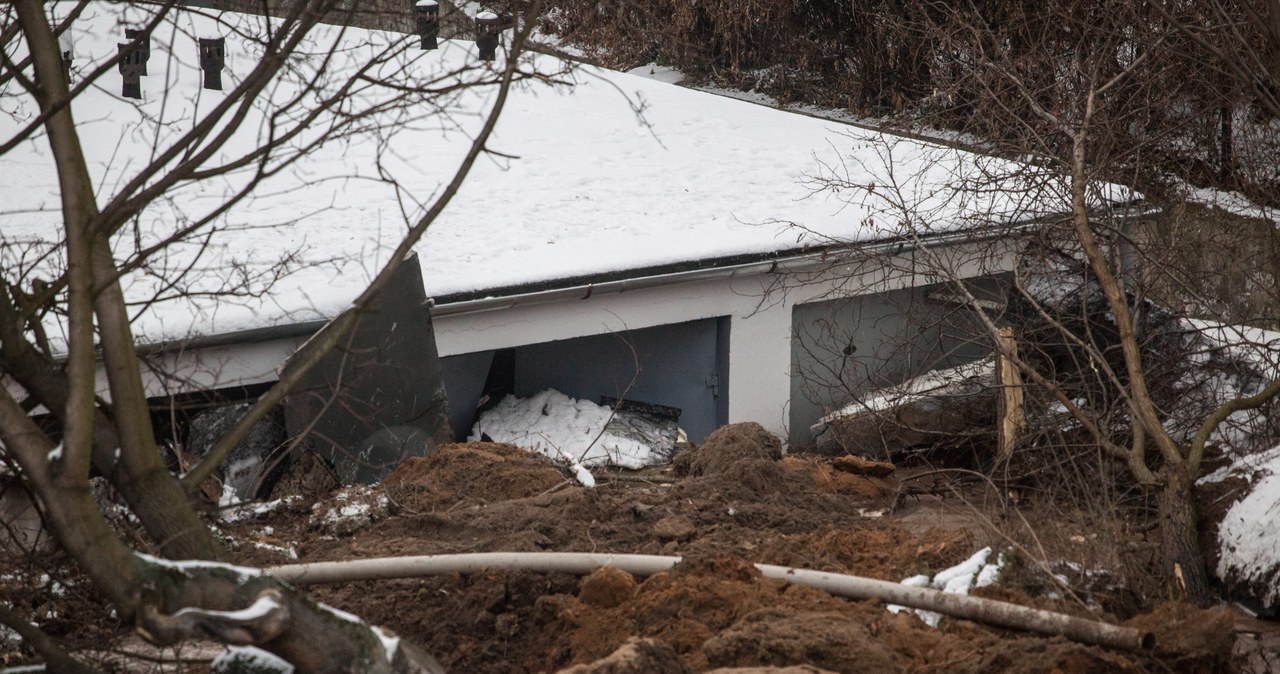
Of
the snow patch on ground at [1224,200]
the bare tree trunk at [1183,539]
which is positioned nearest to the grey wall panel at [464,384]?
the bare tree trunk at [1183,539]

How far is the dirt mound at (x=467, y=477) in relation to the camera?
684cm

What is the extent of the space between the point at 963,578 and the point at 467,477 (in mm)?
3347

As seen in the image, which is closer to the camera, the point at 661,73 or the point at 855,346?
the point at 855,346

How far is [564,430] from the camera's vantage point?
372 inches

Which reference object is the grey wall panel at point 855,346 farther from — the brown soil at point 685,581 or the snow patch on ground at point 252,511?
the snow patch on ground at point 252,511

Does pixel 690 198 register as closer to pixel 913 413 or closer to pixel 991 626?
pixel 913 413

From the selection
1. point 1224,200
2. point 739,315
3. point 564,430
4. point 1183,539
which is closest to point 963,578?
point 1183,539

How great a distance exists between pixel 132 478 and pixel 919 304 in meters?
8.54

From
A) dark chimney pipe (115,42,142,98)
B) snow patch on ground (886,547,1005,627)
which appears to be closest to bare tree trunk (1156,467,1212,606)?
snow patch on ground (886,547,1005,627)

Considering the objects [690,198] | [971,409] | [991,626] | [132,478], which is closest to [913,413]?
[971,409]

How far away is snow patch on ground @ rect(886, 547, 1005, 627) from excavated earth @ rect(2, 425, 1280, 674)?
0.07m

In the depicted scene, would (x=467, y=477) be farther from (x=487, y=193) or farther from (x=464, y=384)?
(x=487, y=193)

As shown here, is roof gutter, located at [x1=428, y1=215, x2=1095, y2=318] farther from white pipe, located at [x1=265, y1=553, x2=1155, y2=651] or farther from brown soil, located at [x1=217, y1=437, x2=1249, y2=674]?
white pipe, located at [x1=265, y1=553, x2=1155, y2=651]

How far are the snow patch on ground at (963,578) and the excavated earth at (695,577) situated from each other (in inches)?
2.8
